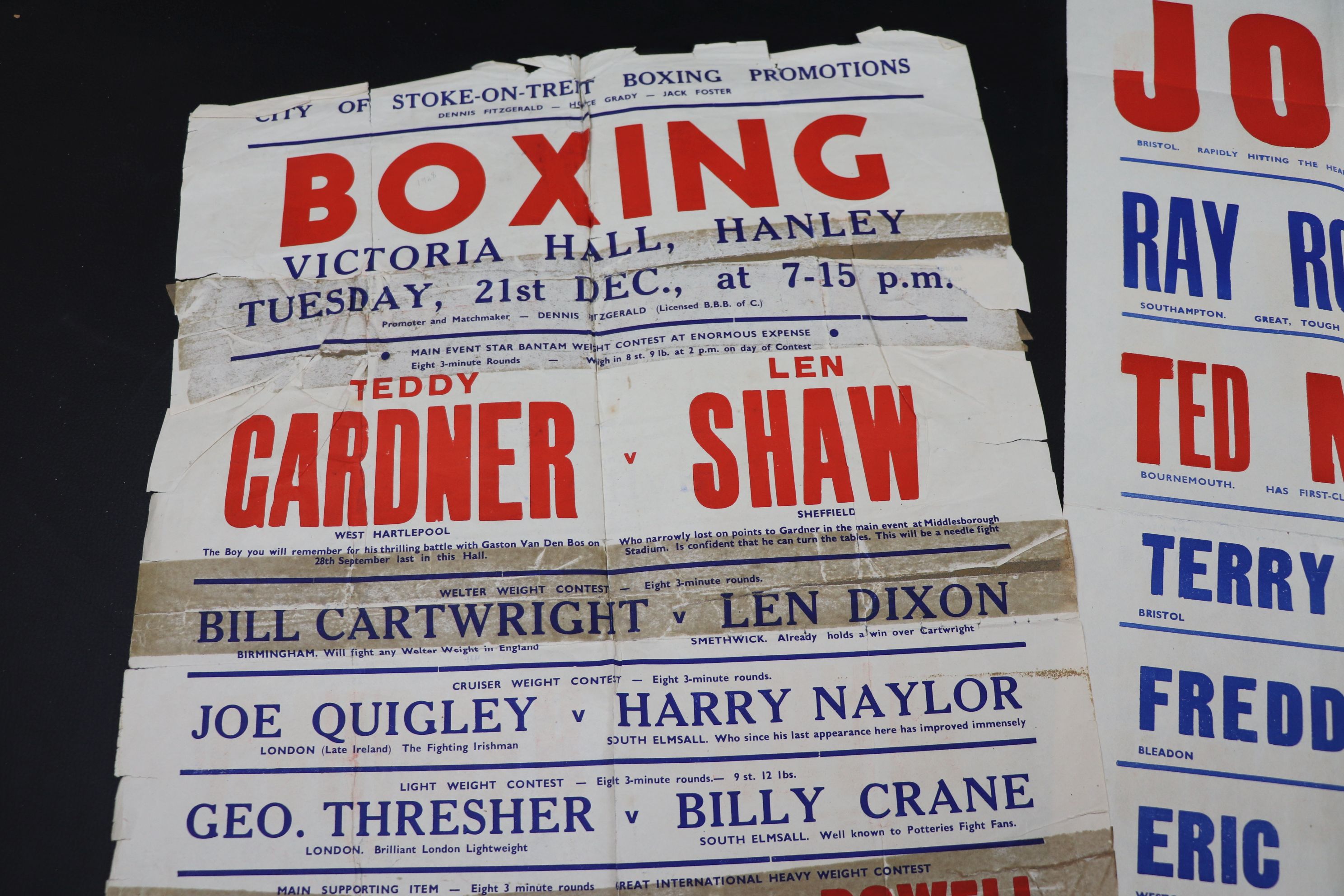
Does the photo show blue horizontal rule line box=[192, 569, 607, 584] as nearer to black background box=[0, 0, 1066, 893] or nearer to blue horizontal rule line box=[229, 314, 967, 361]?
black background box=[0, 0, 1066, 893]

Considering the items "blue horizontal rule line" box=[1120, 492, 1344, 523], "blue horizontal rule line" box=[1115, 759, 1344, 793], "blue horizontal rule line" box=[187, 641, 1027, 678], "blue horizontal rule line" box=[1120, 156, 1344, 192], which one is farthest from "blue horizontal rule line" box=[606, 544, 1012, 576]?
"blue horizontal rule line" box=[1120, 156, 1344, 192]

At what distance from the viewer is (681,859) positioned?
1.11m

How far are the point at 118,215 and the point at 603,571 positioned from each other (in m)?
0.94

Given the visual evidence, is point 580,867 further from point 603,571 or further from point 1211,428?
point 1211,428

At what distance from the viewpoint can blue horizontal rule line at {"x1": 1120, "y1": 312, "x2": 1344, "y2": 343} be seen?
1271 millimetres

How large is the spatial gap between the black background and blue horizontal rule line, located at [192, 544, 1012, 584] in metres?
0.19

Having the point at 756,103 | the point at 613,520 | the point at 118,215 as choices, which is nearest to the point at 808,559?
Answer: the point at 613,520

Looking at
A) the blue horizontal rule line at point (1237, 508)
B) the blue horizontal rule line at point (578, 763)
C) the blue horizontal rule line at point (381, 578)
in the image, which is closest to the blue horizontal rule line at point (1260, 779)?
the blue horizontal rule line at point (578, 763)

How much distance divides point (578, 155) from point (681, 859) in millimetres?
975

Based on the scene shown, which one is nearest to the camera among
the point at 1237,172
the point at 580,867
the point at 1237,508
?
the point at 580,867

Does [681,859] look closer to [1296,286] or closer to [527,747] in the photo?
[527,747]

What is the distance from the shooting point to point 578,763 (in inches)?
44.5

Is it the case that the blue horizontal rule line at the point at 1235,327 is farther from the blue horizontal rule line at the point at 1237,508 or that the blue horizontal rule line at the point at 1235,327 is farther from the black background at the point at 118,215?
the blue horizontal rule line at the point at 1237,508

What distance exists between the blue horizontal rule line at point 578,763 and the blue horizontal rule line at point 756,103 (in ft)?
3.00
